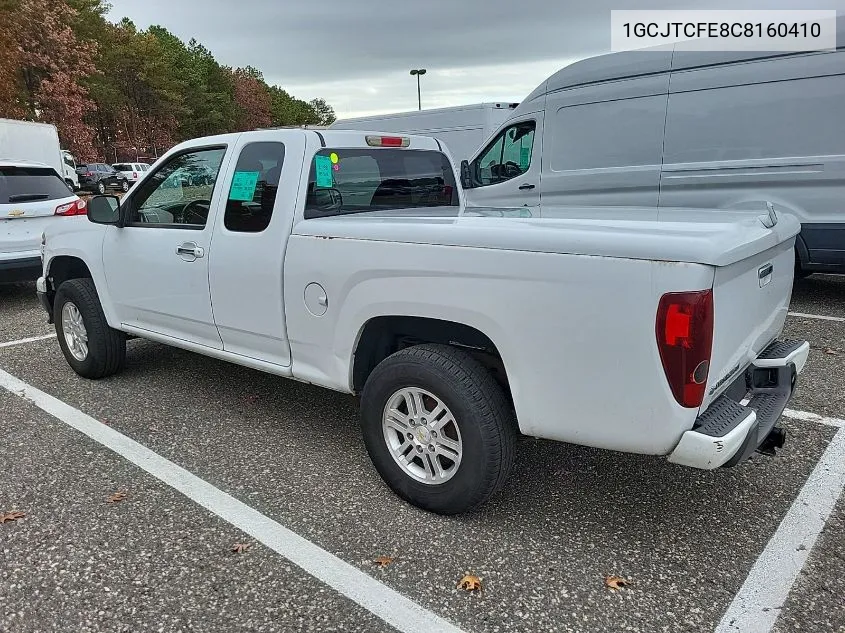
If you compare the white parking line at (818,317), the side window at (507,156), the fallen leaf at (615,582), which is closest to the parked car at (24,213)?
the side window at (507,156)

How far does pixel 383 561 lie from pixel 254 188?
2.10 meters

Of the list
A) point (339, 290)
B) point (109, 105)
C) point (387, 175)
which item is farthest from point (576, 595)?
point (109, 105)

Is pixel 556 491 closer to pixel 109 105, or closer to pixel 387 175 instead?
pixel 387 175

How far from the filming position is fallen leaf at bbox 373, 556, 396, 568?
2723 mm

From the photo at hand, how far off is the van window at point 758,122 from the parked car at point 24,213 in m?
7.02

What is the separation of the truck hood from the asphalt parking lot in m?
1.25

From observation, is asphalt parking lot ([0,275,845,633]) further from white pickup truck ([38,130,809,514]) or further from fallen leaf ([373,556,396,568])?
white pickup truck ([38,130,809,514])

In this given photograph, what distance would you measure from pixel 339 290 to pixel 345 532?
1108 millimetres

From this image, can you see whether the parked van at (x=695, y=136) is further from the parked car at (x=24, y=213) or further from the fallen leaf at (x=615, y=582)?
the parked car at (x=24, y=213)

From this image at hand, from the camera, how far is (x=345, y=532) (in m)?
2.96

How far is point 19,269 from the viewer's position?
7.68m

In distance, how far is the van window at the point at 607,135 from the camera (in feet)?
24.4

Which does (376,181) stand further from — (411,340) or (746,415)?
(746,415)

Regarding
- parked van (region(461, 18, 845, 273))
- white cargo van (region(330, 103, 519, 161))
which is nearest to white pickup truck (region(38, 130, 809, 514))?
parked van (region(461, 18, 845, 273))
